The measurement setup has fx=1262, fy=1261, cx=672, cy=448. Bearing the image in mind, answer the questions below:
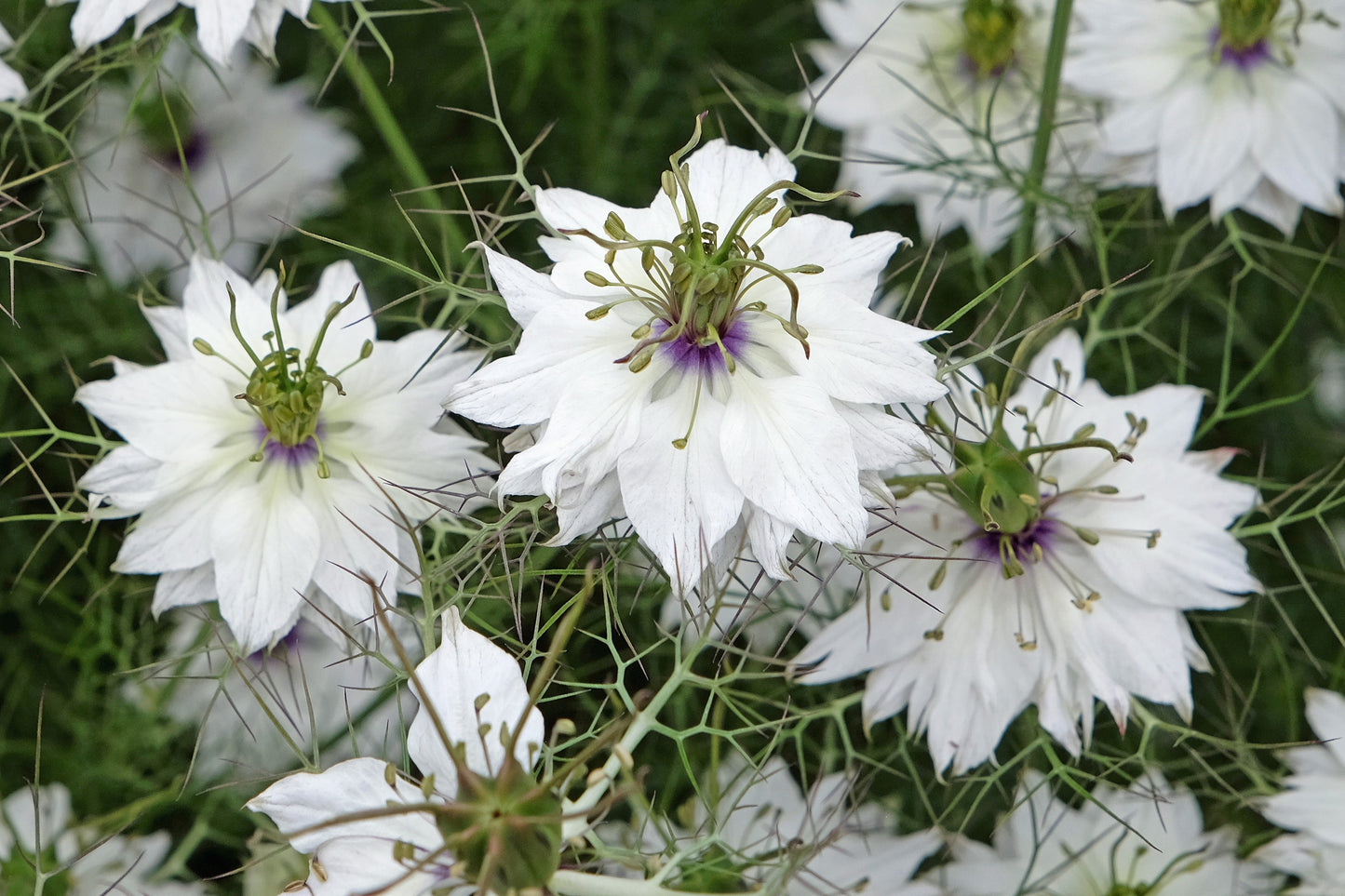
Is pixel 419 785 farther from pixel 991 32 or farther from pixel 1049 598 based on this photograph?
pixel 991 32

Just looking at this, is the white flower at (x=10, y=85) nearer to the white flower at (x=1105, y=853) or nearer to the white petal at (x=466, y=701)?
the white petal at (x=466, y=701)

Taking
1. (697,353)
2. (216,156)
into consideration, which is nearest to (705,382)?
(697,353)

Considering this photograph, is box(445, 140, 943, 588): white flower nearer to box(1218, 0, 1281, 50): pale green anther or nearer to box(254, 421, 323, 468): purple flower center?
box(254, 421, 323, 468): purple flower center

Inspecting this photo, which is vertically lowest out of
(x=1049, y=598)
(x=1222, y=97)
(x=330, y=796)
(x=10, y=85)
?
(x=330, y=796)

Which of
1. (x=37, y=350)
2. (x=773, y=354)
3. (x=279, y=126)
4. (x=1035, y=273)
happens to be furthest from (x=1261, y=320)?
(x=37, y=350)

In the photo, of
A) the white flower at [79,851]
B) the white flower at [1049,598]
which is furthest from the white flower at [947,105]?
the white flower at [79,851]

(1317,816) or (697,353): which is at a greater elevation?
(697,353)

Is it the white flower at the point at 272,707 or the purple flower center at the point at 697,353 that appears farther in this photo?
the white flower at the point at 272,707
